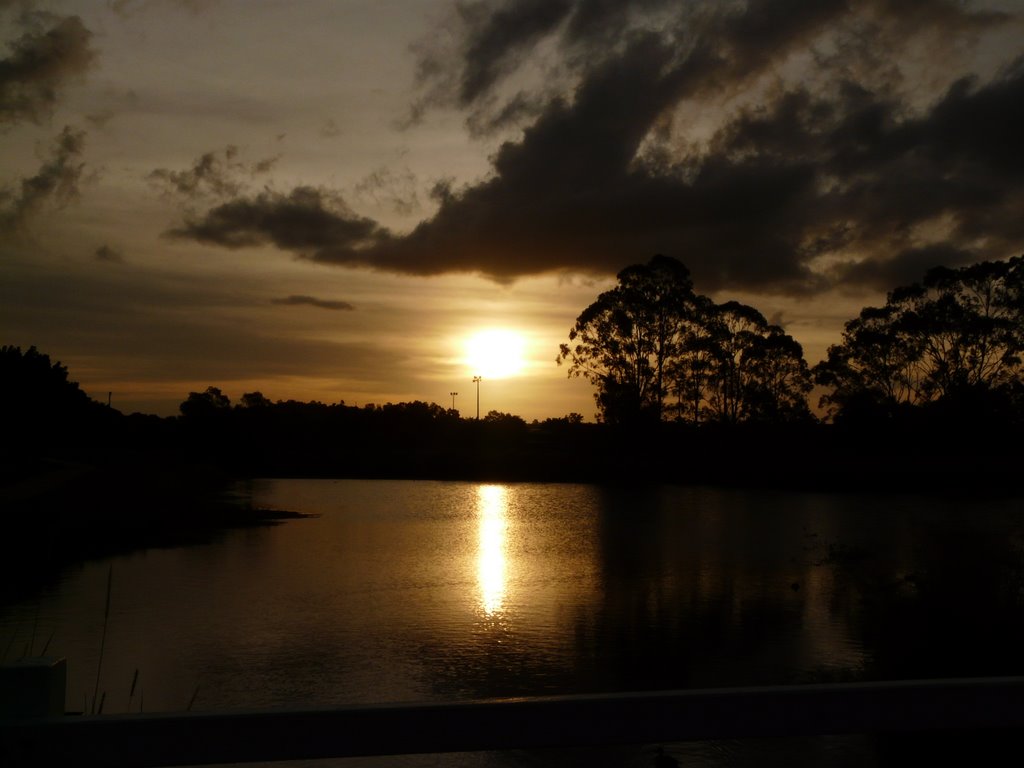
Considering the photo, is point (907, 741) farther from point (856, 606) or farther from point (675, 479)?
point (675, 479)

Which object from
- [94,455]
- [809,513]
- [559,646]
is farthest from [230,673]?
[94,455]

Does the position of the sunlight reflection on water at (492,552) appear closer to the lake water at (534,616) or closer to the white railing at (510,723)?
the lake water at (534,616)

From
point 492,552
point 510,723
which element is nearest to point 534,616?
point 492,552

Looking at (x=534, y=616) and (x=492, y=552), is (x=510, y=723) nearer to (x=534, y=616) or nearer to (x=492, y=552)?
(x=534, y=616)

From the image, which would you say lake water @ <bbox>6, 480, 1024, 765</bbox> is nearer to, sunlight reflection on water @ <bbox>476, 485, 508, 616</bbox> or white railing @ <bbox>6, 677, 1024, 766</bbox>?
sunlight reflection on water @ <bbox>476, 485, 508, 616</bbox>

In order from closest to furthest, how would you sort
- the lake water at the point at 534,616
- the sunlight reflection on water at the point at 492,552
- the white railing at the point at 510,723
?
the white railing at the point at 510,723, the lake water at the point at 534,616, the sunlight reflection on water at the point at 492,552

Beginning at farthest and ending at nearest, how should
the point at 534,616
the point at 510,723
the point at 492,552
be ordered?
the point at 492,552 → the point at 534,616 → the point at 510,723

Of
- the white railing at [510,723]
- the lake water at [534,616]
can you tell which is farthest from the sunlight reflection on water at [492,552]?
the white railing at [510,723]

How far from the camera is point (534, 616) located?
47.4 ft

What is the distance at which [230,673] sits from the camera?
10.7m

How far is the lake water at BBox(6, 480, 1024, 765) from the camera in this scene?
1005 centimetres

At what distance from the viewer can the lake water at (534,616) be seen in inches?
396

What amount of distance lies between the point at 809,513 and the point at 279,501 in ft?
68.3

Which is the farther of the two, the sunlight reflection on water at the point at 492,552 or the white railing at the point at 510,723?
the sunlight reflection on water at the point at 492,552
